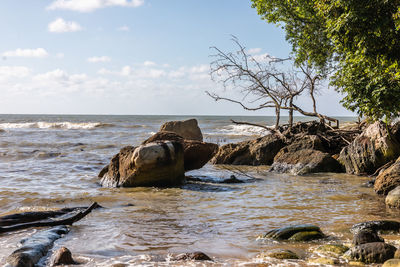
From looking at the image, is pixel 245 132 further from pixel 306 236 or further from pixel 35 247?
pixel 35 247

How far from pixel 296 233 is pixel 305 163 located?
7138mm

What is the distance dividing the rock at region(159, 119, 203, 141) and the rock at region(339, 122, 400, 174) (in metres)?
8.59

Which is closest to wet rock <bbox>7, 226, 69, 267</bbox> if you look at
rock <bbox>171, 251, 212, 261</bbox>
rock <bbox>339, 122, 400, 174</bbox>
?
rock <bbox>171, 251, 212, 261</bbox>

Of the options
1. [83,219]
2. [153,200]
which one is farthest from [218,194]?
[83,219]

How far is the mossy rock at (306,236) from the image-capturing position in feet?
16.6

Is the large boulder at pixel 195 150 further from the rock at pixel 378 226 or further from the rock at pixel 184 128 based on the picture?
→ the rock at pixel 184 128

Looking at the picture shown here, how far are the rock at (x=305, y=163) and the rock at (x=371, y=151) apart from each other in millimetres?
483

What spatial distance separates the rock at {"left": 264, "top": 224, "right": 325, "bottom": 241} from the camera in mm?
5113

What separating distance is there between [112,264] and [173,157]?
558 cm

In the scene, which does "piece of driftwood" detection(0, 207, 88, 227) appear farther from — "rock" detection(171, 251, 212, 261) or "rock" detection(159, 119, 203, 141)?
"rock" detection(159, 119, 203, 141)

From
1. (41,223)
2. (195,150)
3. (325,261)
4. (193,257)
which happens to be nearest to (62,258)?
(193,257)

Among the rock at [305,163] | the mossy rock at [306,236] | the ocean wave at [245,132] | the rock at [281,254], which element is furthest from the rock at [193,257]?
the ocean wave at [245,132]

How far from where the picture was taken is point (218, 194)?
8766mm

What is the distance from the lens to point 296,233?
5.18 meters
